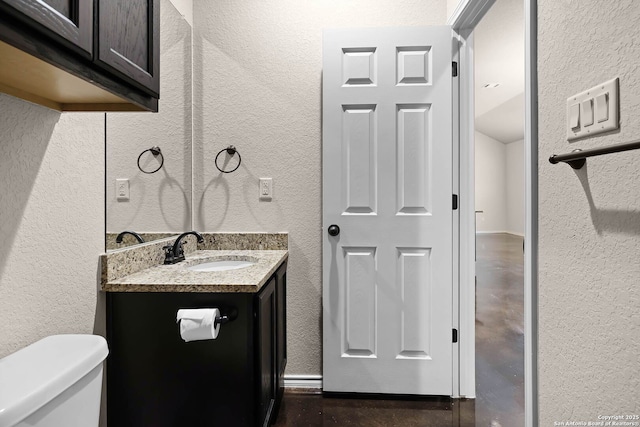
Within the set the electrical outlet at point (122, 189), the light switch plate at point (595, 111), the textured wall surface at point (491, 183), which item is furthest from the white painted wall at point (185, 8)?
the textured wall surface at point (491, 183)

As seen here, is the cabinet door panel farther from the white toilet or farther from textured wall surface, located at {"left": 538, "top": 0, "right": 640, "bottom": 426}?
textured wall surface, located at {"left": 538, "top": 0, "right": 640, "bottom": 426}

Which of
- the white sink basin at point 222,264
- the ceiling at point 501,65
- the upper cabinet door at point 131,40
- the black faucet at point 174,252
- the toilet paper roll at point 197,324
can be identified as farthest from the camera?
the ceiling at point 501,65

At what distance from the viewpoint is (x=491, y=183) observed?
10.6 meters

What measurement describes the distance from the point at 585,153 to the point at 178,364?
1.40 meters

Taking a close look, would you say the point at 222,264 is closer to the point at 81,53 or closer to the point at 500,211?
the point at 81,53

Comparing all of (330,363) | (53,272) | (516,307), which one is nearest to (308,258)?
(330,363)

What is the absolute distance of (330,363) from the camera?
2.00m

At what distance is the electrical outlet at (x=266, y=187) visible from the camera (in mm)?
2117

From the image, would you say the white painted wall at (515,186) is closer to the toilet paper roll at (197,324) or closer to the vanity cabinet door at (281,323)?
the vanity cabinet door at (281,323)

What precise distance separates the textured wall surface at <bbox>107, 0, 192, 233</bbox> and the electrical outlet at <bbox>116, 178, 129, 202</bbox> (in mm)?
23

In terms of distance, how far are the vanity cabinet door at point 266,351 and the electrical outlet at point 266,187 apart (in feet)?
2.10

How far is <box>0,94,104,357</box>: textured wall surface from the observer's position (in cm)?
95

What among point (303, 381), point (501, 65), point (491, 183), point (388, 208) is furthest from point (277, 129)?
point (491, 183)

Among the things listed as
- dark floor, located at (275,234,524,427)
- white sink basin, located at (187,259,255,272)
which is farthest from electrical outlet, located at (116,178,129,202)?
dark floor, located at (275,234,524,427)
